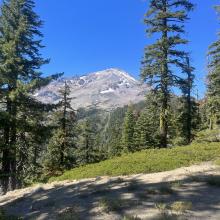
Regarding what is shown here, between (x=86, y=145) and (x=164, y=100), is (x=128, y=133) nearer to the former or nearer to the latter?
(x=86, y=145)

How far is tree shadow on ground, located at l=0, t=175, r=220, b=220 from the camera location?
10.9 metres

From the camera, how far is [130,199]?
12.0 metres

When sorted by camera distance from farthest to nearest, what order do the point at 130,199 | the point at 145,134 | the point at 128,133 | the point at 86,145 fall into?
the point at 128,133, the point at 145,134, the point at 86,145, the point at 130,199

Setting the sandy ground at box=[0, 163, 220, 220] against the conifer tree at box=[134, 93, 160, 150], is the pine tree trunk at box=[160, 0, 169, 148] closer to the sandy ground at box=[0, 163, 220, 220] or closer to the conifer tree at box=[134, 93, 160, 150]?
the sandy ground at box=[0, 163, 220, 220]

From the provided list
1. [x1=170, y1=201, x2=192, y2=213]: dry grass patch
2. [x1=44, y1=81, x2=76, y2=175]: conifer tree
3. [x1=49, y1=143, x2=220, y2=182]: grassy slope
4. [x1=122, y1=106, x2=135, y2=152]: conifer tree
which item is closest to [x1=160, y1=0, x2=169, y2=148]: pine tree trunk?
[x1=49, y1=143, x2=220, y2=182]: grassy slope

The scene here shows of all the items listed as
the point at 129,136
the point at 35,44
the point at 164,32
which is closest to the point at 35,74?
the point at 35,44

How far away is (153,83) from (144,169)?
12562 mm

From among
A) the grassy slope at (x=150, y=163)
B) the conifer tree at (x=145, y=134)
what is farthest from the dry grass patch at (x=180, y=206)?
the conifer tree at (x=145, y=134)

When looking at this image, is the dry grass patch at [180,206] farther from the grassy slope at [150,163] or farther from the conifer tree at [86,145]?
the conifer tree at [86,145]

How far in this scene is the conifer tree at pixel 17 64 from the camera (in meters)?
23.6

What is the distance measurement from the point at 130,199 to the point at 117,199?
0.44 meters

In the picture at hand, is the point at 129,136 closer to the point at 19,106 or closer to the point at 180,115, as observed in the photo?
the point at 180,115

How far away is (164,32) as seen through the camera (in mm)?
30797

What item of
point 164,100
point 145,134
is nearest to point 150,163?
point 164,100
